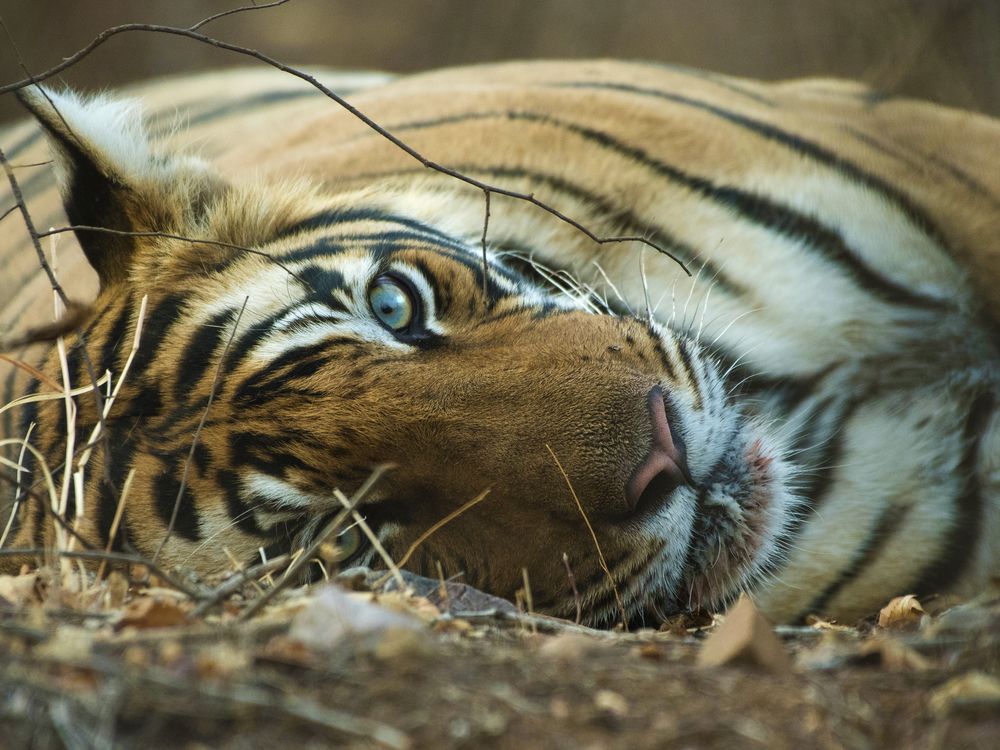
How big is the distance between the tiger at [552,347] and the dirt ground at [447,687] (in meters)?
0.34

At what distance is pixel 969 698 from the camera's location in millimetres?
1031

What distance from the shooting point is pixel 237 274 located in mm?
2004

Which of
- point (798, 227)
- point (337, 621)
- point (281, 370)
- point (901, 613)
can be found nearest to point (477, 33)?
point (798, 227)

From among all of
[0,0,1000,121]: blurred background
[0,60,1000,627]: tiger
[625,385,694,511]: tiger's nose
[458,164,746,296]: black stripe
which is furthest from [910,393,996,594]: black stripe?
[0,0,1000,121]: blurred background

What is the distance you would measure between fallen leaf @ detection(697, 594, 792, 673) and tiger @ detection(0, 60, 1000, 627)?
0.34 metres

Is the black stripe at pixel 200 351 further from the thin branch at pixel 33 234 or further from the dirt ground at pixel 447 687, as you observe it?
the dirt ground at pixel 447 687

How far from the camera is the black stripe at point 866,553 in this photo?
2059mm

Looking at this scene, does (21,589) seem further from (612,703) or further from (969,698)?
(969,698)

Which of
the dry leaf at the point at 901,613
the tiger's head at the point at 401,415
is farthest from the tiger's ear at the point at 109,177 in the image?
the dry leaf at the point at 901,613

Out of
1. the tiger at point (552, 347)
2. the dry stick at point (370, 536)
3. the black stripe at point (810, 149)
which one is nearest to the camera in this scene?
the dry stick at point (370, 536)

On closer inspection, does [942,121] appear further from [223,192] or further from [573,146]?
[223,192]

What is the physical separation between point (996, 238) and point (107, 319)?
180 centimetres

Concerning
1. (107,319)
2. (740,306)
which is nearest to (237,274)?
(107,319)

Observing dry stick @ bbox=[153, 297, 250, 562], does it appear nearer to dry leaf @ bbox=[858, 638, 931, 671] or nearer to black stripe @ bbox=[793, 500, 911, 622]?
dry leaf @ bbox=[858, 638, 931, 671]
